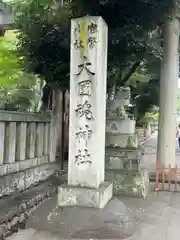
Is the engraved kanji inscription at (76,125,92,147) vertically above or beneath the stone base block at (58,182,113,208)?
above

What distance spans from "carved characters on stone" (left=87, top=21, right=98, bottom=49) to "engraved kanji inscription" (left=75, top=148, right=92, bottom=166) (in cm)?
178

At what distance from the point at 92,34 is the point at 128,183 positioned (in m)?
3.63

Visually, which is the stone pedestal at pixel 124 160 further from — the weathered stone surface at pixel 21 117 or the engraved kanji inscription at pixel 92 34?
the engraved kanji inscription at pixel 92 34

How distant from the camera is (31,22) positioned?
761 centimetres

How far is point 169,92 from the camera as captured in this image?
30.9 ft

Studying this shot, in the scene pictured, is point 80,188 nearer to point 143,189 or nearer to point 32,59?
point 143,189

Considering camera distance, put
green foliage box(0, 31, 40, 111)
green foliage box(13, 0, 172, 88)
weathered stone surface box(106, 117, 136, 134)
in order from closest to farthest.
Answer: green foliage box(13, 0, 172, 88)
weathered stone surface box(106, 117, 136, 134)
green foliage box(0, 31, 40, 111)

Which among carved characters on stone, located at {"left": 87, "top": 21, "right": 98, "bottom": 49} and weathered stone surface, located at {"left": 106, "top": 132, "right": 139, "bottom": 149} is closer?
carved characters on stone, located at {"left": 87, "top": 21, "right": 98, "bottom": 49}

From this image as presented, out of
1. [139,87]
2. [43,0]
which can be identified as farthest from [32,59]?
[139,87]

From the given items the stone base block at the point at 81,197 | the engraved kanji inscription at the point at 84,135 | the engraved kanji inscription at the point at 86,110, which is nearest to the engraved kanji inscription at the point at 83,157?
the engraved kanji inscription at the point at 84,135

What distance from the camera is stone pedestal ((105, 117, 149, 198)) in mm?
7316

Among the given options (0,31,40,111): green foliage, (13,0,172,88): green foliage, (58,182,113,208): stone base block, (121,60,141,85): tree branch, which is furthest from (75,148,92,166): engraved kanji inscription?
(121,60,141,85): tree branch

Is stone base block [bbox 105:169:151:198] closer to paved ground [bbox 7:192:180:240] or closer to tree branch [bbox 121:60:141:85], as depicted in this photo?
paved ground [bbox 7:192:180:240]

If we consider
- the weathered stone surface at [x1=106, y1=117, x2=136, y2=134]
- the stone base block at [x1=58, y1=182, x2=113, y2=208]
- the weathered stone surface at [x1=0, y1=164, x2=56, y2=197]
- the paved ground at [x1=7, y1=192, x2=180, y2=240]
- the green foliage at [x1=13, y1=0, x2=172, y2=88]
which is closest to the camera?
the paved ground at [x1=7, y1=192, x2=180, y2=240]
